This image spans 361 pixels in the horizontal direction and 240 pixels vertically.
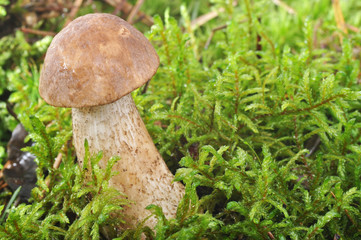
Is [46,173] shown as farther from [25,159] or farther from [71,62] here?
[71,62]

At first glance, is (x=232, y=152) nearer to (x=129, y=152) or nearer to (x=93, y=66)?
(x=129, y=152)

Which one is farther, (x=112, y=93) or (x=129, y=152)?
(x=129, y=152)

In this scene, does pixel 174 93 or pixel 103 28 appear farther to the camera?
pixel 174 93

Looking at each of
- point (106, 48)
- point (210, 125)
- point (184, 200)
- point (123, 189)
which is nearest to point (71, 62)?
point (106, 48)

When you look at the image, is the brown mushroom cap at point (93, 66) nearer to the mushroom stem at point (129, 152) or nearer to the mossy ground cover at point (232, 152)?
the mushroom stem at point (129, 152)

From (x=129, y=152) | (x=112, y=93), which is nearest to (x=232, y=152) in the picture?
(x=129, y=152)

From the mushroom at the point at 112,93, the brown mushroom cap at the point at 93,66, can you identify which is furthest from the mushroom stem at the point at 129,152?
the brown mushroom cap at the point at 93,66
